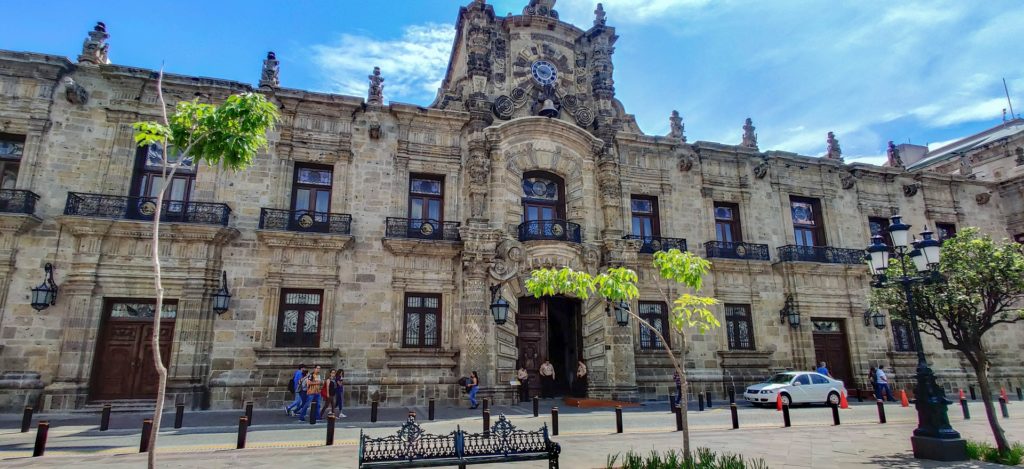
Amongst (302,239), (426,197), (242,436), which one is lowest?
(242,436)

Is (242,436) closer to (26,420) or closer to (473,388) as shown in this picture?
(26,420)

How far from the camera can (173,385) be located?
14.7m

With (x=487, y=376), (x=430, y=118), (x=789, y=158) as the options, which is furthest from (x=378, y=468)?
(x=789, y=158)

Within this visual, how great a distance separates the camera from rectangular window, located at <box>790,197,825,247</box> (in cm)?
2234

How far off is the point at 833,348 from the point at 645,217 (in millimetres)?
9042

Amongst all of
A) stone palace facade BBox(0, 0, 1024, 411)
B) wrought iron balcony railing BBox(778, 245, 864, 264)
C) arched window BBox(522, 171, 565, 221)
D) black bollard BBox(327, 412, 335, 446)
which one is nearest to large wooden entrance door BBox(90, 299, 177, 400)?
stone palace facade BBox(0, 0, 1024, 411)

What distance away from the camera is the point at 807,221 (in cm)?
2261

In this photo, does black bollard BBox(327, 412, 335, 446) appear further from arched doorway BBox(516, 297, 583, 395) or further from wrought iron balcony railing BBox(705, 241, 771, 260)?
wrought iron balcony railing BBox(705, 241, 771, 260)

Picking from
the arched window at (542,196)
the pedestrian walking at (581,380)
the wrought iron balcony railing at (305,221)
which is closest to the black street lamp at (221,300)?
the wrought iron balcony railing at (305,221)

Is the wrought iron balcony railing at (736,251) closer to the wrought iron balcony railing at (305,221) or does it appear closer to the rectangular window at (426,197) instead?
the rectangular window at (426,197)

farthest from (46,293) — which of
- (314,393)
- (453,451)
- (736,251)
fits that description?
(736,251)

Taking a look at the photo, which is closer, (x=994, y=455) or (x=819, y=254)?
(x=994, y=455)

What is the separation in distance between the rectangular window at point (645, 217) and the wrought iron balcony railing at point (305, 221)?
1036 cm

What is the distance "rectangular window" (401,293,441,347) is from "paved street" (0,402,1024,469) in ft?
8.74
